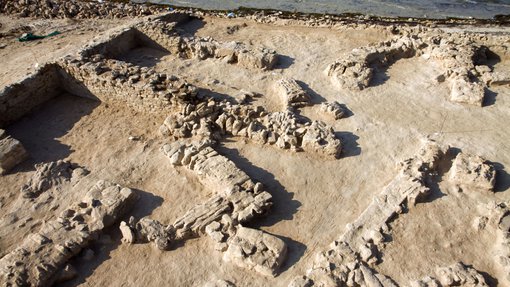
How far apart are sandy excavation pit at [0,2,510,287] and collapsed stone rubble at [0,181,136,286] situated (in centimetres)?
3

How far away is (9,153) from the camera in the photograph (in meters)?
8.81

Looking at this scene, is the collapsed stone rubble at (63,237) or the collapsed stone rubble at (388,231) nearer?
the collapsed stone rubble at (388,231)

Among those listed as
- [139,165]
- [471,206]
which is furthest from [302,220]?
[139,165]

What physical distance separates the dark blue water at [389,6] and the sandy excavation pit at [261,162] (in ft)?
21.5

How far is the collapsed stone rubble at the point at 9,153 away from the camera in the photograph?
876 centimetres

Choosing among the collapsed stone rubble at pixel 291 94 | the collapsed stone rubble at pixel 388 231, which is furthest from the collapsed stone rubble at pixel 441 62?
the collapsed stone rubble at pixel 388 231

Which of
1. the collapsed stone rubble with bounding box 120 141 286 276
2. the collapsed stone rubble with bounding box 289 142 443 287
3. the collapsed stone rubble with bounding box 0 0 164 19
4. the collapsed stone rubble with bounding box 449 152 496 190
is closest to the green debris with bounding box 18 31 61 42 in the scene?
the collapsed stone rubble with bounding box 0 0 164 19

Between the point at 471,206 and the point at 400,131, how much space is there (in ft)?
8.42

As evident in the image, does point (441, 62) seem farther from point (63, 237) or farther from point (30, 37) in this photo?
point (30, 37)

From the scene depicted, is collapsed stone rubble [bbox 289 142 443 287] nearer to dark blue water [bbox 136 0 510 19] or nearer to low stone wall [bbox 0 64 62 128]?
low stone wall [bbox 0 64 62 128]

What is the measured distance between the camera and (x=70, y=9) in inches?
671

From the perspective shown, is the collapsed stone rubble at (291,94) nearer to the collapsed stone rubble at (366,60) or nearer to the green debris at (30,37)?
the collapsed stone rubble at (366,60)

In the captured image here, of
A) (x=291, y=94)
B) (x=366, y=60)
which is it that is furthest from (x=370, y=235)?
(x=366, y=60)

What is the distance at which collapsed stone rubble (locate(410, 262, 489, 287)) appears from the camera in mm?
6051
